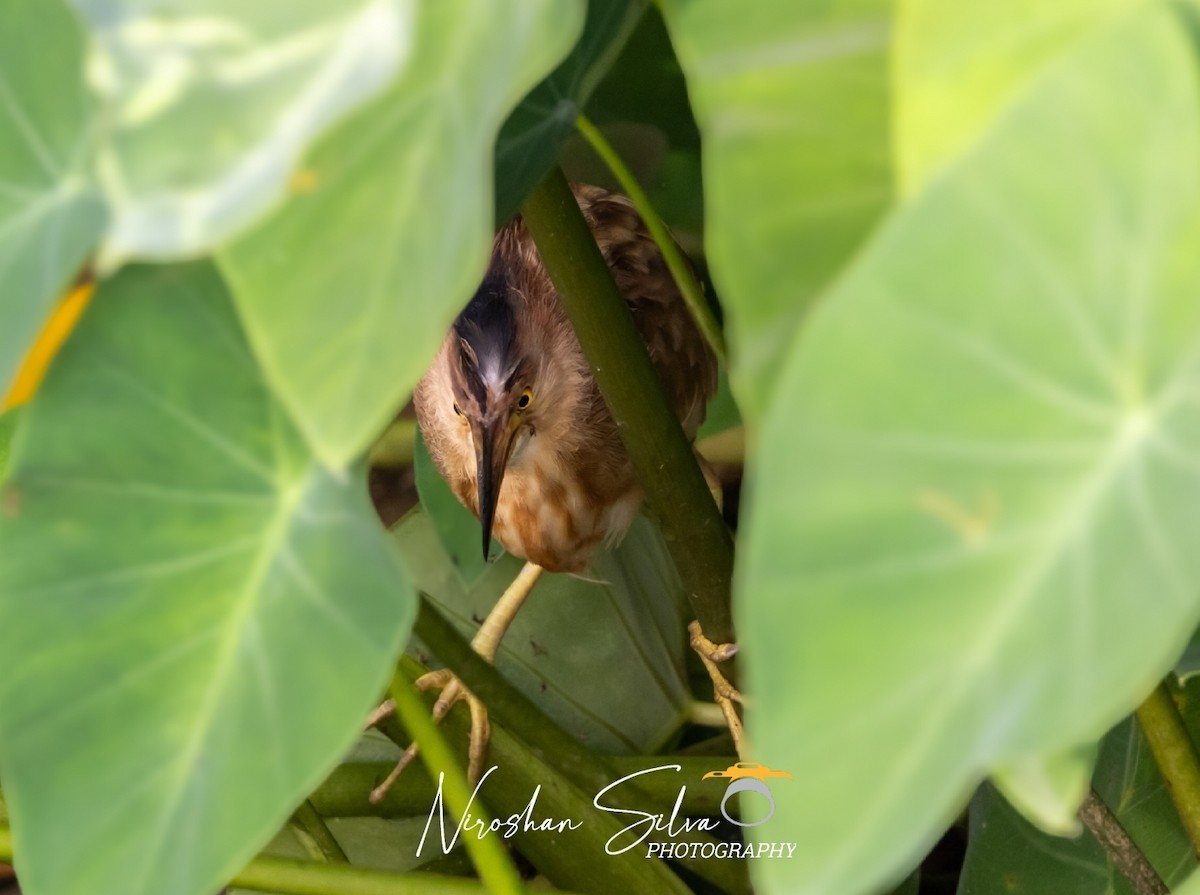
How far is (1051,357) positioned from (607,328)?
19.3 inches

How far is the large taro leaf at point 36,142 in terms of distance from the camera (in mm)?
489

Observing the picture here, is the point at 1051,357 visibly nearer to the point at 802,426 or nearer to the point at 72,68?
the point at 802,426

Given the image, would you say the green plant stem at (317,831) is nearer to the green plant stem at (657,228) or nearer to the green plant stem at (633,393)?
the green plant stem at (633,393)

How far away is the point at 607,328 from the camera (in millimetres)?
841

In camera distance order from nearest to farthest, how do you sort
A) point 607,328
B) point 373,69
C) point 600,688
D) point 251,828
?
point 373,69 → point 251,828 → point 607,328 → point 600,688

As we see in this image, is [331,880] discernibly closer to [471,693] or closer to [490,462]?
[471,693]

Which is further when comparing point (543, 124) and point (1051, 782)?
point (543, 124)

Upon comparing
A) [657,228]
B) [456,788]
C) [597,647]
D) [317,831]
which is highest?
[657,228]

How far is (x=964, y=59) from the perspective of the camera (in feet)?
1.32

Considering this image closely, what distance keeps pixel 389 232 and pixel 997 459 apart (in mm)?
226

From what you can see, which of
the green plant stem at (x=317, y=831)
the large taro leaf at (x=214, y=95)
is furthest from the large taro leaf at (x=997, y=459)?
the green plant stem at (x=317, y=831)

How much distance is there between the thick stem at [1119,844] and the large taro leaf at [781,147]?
56cm

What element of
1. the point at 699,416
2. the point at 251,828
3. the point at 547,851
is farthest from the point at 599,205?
the point at 251,828

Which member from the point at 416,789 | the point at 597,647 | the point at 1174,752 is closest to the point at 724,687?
the point at 597,647
